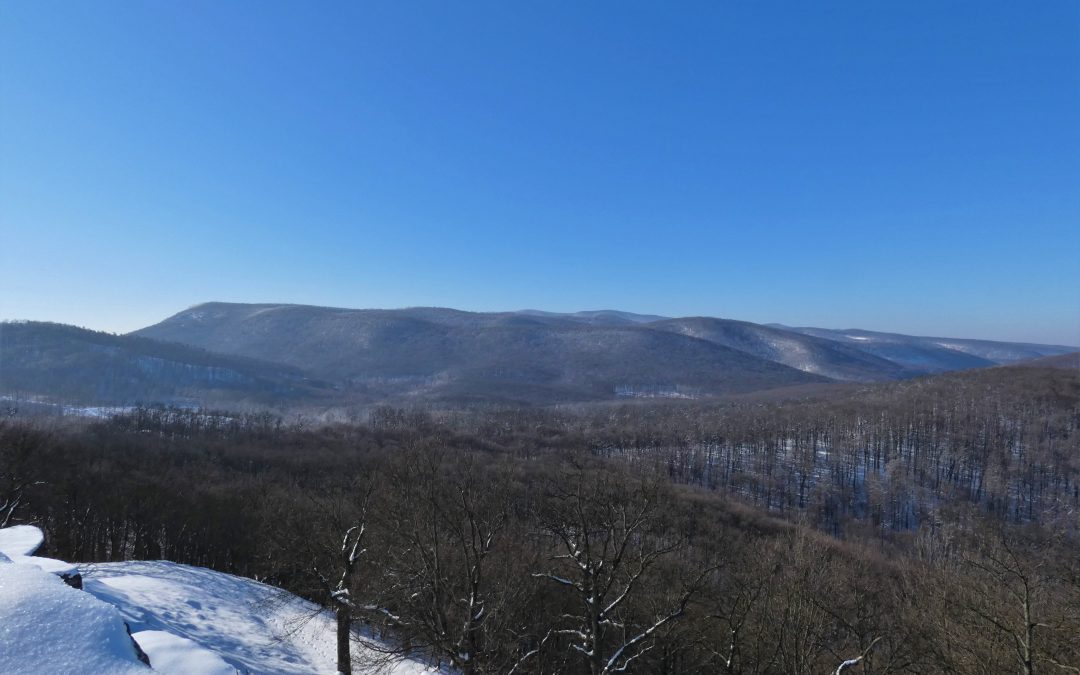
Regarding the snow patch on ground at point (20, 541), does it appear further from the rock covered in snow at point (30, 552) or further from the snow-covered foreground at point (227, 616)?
the snow-covered foreground at point (227, 616)

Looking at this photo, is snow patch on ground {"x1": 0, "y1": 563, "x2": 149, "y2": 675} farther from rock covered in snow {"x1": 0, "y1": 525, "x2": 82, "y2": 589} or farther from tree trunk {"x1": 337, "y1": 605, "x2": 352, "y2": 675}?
tree trunk {"x1": 337, "y1": 605, "x2": 352, "y2": 675}

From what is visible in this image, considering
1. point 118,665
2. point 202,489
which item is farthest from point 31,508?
point 118,665

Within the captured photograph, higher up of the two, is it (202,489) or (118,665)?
(118,665)

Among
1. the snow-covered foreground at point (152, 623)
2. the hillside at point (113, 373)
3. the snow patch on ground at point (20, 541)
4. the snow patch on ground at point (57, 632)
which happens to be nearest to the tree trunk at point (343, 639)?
the snow-covered foreground at point (152, 623)

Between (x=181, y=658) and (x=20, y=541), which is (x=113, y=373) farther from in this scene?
(x=181, y=658)

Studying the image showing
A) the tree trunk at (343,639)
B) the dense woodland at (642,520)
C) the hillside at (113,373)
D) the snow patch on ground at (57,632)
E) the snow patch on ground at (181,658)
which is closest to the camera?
the snow patch on ground at (57,632)

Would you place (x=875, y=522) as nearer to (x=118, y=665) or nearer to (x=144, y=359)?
(x=118, y=665)

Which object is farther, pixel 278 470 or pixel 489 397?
pixel 489 397
